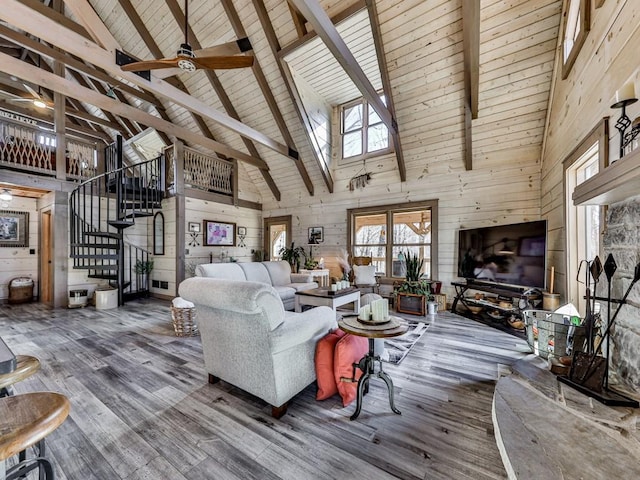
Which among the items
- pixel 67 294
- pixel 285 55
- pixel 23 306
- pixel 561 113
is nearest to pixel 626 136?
pixel 561 113

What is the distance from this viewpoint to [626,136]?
1815mm

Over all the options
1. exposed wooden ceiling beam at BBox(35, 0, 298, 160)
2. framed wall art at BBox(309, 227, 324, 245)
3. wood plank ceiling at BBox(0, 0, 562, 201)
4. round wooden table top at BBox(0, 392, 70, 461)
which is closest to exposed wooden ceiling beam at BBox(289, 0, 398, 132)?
wood plank ceiling at BBox(0, 0, 562, 201)

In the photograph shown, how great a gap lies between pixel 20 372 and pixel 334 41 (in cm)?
409

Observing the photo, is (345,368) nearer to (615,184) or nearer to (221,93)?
(615,184)

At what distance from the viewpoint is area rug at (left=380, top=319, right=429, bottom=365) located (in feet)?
9.51

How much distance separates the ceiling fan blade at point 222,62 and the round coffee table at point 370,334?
3040 millimetres

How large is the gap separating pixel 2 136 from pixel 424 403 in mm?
7824

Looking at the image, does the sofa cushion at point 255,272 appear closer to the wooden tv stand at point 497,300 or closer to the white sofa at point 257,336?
the white sofa at point 257,336

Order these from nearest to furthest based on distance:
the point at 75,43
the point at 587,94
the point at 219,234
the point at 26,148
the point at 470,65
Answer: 1. the point at 587,94
2. the point at 75,43
3. the point at 470,65
4. the point at 26,148
5. the point at 219,234

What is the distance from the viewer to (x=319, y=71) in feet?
17.9

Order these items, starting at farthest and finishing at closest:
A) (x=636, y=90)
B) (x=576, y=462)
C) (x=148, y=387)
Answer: (x=148, y=387) < (x=636, y=90) < (x=576, y=462)

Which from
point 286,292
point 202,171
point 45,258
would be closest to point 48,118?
point 45,258

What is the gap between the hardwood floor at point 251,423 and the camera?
4.97ft

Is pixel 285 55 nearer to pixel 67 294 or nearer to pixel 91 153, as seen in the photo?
pixel 91 153
